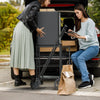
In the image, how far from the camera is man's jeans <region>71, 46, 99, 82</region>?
17.0ft

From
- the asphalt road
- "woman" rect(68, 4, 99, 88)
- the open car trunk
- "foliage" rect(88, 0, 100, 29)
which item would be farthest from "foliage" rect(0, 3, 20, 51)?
the asphalt road

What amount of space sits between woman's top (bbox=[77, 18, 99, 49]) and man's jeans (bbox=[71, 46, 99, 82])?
97 millimetres

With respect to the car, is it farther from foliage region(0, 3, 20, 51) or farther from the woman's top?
foliage region(0, 3, 20, 51)

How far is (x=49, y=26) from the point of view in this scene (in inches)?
199

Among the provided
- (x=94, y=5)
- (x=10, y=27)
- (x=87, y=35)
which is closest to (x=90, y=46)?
(x=87, y=35)

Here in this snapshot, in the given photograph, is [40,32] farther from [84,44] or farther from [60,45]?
[84,44]

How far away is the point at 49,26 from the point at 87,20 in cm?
81

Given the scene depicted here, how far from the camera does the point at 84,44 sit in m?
5.34

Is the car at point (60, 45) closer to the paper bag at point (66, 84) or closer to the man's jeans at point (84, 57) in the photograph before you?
the man's jeans at point (84, 57)

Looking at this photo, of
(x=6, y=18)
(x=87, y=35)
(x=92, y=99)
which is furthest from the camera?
(x=6, y=18)

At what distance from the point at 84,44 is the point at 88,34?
23 centimetres

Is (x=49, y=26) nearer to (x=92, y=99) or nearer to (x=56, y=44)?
(x=56, y=44)

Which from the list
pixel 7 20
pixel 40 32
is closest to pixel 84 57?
pixel 40 32

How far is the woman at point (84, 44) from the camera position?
17.0 ft
